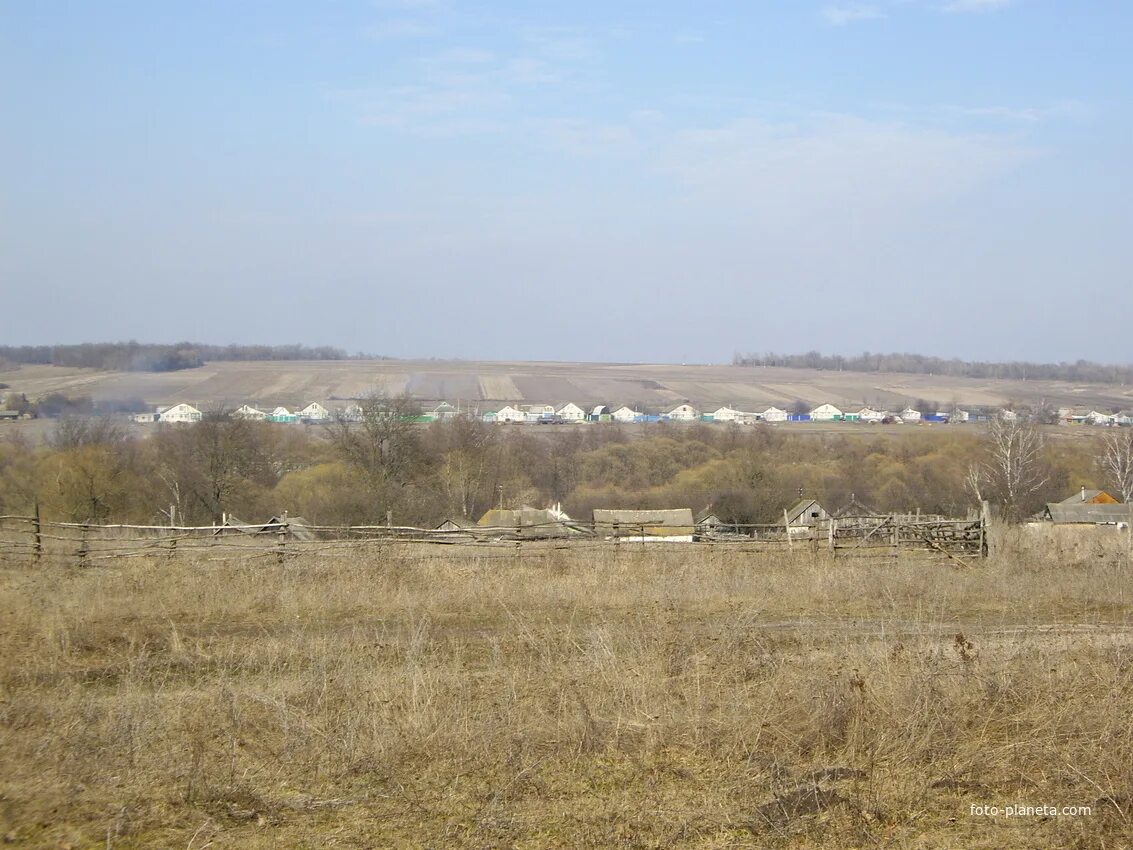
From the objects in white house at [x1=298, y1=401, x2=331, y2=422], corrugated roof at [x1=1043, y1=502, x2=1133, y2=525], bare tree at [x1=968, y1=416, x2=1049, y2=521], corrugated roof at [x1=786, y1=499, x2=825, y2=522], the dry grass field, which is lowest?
corrugated roof at [x1=786, y1=499, x2=825, y2=522]

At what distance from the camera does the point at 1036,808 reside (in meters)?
4.90

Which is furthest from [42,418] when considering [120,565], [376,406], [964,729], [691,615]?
[964,729]

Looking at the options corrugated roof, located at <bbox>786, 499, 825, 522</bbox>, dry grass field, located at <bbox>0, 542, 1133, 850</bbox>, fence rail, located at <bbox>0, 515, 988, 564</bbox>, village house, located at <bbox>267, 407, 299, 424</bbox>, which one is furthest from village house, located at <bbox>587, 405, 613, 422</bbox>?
dry grass field, located at <bbox>0, 542, 1133, 850</bbox>

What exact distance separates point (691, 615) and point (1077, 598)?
5911 millimetres

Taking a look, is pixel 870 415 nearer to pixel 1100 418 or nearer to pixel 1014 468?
pixel 1100 418

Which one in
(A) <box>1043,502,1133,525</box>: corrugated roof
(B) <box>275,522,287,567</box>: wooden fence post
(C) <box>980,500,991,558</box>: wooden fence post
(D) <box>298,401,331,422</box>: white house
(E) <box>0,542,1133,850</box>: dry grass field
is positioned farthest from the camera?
(D) <box>298,401,331,422</box>: white house

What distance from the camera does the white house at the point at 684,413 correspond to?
60344mm

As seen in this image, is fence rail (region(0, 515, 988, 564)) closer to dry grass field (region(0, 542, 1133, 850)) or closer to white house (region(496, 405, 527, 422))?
dry grass field (region(0, 542, 1133, 850))

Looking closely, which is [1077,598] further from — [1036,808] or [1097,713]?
[1036,808]

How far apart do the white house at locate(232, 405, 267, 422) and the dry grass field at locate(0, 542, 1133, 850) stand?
3134 centimetres

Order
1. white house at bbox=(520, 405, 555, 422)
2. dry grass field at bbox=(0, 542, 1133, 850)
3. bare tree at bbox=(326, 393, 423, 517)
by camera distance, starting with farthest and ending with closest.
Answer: white house at bbox=(520, 405, 555, 422), bare tree at bbox=(326, 393, 423, 517), dry grass field at bbox=(0, 542, 1133, 850)

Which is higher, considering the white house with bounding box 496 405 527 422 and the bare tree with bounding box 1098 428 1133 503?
the white house with bounding box 496 405 527 422

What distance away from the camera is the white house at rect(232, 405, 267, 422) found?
40750 millimetres

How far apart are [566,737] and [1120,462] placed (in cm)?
4486
